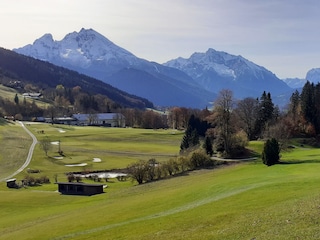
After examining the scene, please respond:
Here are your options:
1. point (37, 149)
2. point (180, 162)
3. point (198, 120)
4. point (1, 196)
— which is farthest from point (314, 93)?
point (1, 196)

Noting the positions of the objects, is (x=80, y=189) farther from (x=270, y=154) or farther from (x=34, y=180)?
(x=270, y=154)

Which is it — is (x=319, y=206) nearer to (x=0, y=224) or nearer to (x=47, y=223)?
(x=47, y=223)

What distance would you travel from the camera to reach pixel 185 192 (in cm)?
4250

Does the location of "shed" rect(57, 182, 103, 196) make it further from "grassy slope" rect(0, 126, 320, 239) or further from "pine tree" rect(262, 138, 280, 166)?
"pine tree" rect(262, 138, 280, 166)

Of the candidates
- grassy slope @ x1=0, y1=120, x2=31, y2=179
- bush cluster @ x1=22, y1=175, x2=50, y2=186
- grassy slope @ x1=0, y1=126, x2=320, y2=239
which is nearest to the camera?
grassy slope @ x1=0, y1=126, x2=320, y2=239

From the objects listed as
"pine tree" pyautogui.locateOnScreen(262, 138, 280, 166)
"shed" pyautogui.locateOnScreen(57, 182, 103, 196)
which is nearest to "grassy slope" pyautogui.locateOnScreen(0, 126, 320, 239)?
"shed" pyautogui.locateOnScreen(57, 182, 103, 196)

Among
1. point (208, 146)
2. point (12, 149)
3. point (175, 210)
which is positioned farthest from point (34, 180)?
point (175, 210)

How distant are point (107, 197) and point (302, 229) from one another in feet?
113

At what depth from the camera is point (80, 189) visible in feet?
204

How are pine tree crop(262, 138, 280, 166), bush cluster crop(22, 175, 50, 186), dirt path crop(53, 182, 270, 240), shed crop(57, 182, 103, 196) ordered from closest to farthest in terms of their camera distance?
1. dirt path crop(53, 182, 270, 240)
2. pine tree crop(262, 138, 280, 166)
3. shed crop(57, 182, 103, 196)
4. bush cluster crop(22, 175, 50, 186)

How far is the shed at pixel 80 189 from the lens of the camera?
200ft

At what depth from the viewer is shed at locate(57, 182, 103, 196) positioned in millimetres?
60938

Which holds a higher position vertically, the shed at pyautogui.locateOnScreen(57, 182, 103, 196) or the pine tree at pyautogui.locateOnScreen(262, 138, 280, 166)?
the pine tree at pyautogui.locateOnScreen(262, 138, 280, 166)

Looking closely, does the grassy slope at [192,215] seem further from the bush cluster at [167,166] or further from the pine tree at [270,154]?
the bush cluster at [167,166]
